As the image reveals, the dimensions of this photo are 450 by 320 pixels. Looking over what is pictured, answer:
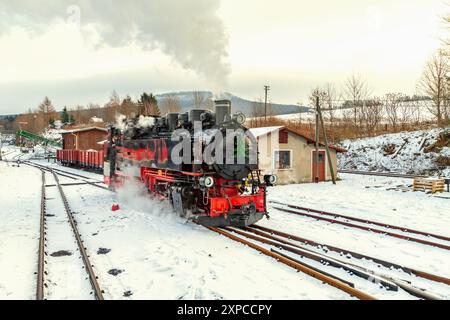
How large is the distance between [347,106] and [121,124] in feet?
139

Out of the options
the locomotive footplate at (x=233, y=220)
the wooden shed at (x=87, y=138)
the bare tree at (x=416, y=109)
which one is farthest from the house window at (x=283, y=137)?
the bare tree at (x=416, y=109)

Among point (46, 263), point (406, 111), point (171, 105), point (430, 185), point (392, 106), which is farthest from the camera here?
point (171, 105)

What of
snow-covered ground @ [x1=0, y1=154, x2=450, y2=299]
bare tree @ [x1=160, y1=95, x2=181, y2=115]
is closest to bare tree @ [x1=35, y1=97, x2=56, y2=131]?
bare tree @ [x1=160, y1=95, x2=181, y2=115]

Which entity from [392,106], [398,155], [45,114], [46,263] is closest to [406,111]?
[392,106]

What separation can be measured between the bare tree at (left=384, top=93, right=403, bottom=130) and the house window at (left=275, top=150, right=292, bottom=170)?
26.4 metres

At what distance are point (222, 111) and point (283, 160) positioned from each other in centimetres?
1287

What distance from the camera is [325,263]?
653 cm

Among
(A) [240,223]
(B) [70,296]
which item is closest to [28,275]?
(B) [70,296]

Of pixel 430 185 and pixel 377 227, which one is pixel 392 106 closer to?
pixel 430 185

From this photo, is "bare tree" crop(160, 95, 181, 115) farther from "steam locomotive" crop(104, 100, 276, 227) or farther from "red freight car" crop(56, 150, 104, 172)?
"steam locomotive" crop(104, 100, 276, 227)

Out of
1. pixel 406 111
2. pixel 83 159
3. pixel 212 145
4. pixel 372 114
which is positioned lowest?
pixel 83 159

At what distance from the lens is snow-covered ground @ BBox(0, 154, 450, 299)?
219 inches

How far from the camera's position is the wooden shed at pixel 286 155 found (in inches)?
838

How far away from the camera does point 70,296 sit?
534cm
